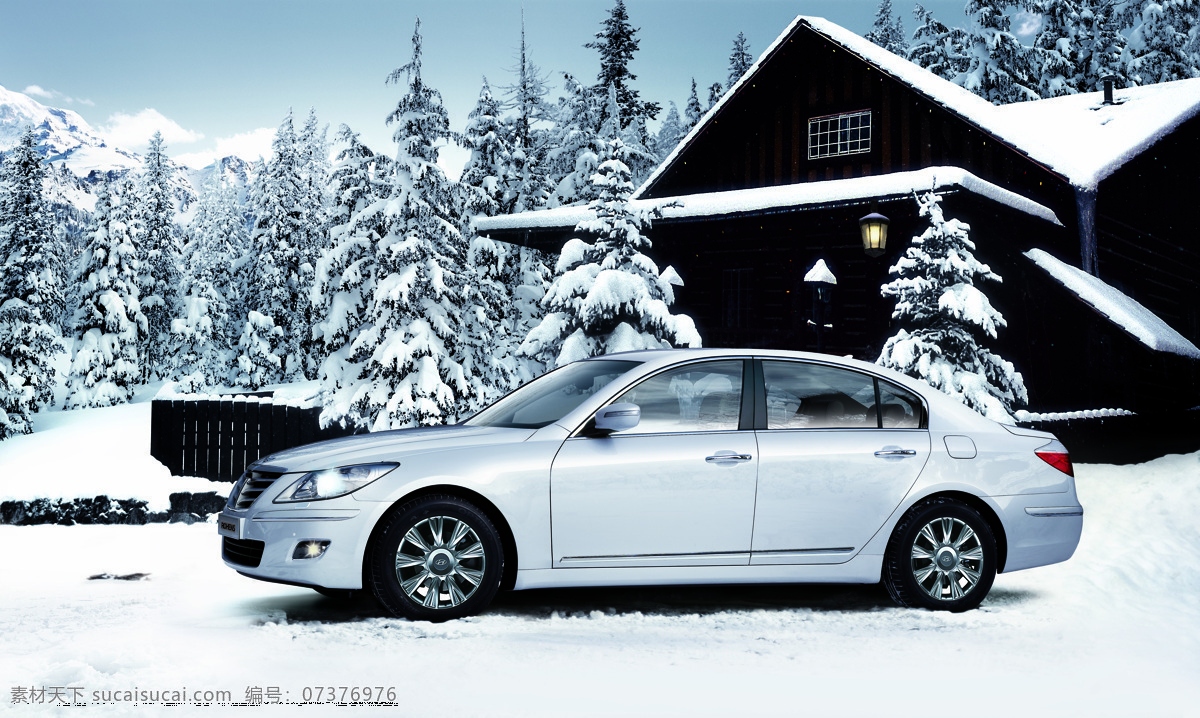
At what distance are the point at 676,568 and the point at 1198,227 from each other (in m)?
24.3

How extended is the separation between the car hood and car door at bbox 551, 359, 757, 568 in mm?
482

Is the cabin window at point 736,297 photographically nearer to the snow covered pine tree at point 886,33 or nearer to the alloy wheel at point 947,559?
the alloy wheel at point 947,559

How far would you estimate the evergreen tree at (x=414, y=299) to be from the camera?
1425cm

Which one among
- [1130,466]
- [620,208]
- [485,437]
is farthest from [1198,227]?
[485,437]

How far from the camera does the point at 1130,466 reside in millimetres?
13266

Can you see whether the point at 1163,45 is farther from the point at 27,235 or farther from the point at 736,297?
the point at 27,235

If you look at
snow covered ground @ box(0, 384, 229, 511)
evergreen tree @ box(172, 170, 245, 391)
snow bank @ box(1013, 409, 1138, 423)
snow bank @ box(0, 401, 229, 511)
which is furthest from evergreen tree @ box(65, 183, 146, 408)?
snow bank @ box(1013, 409, 1138, 423)

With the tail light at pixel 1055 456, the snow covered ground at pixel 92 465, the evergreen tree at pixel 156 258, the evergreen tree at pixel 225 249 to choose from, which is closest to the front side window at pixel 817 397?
the tail light at pixel 1055 456

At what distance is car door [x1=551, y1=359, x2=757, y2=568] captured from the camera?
5.64 meters

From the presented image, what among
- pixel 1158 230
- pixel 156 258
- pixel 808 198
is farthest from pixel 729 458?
pixel 156 258

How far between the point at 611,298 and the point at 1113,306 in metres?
8.12

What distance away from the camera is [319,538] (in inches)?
213

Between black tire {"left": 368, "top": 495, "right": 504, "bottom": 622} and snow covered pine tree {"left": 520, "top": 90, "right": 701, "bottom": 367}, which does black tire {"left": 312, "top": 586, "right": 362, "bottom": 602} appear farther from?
snow covered pine tree {"left": 520, "top": 90, "right": 701, "bottom": 367}

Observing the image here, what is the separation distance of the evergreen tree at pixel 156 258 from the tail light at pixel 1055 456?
39456 millimetres
